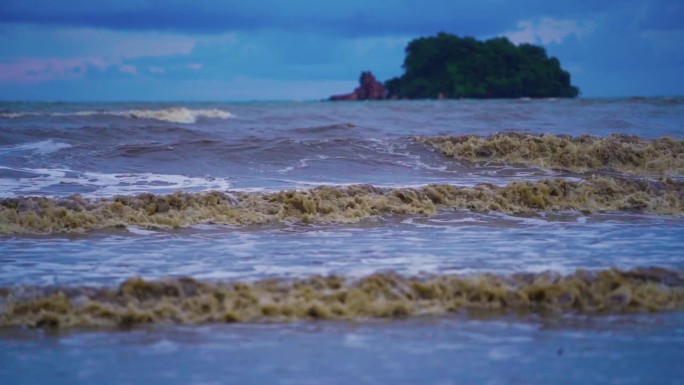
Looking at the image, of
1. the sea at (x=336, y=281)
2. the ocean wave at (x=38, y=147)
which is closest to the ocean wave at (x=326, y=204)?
the sea at (x=336, y=281)

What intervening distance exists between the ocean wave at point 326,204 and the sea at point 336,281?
0.03m

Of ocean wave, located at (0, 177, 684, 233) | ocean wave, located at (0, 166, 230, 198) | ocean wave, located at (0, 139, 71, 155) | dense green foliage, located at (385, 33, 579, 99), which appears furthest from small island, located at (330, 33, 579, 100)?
ocean wave, located at (0, 177, 684, 233)

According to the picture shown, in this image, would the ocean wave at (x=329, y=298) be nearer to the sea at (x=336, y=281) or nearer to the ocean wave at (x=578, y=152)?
the sea at (x=336, y=281)

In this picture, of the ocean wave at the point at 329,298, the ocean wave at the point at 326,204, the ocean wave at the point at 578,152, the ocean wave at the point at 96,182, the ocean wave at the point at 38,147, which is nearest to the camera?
the ocean wave at the point at 329,298

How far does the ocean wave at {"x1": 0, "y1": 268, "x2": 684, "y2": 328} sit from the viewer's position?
5059mm

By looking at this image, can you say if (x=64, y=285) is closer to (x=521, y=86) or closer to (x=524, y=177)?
(x=524, y=177)

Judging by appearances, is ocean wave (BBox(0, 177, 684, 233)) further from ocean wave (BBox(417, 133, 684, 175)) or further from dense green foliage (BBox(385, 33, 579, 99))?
dense green foliage (BBox(385, 33, 579, 99))

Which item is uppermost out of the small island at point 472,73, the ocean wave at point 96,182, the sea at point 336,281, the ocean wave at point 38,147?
the small island at point 472,73

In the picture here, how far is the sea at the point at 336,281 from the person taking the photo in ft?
13.9

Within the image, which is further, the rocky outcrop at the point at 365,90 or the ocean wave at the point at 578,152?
the rocky outcrop at the point at 365,90

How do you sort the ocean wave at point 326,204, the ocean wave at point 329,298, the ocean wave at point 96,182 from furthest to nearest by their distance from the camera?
the ocean wave at point 96,182, the ocean wave at point 326,204, the ocean wave at point 329,298

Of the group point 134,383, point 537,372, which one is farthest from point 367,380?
point 134,383

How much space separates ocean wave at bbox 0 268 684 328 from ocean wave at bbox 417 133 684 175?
29.2 feet

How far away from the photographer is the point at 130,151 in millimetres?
15039
